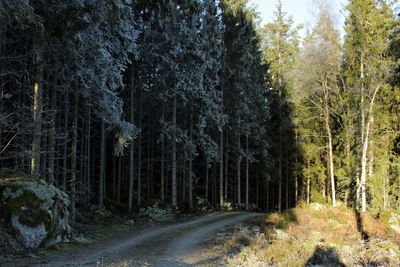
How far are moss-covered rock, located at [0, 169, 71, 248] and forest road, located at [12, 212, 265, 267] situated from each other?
83 cm

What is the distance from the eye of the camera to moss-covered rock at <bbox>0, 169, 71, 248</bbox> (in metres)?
8.33

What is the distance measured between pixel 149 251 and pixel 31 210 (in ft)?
11.8

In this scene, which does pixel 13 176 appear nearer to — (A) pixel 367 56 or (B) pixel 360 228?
(B) pixel 360 228

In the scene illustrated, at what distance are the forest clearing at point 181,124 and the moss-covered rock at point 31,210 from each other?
4 cm

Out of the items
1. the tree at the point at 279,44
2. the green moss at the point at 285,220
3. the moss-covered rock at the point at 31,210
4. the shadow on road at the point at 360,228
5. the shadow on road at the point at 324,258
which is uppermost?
→ the tree at the point at 279,44

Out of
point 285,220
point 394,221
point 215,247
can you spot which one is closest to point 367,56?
point 394,221

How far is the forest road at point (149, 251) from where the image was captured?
308 inches

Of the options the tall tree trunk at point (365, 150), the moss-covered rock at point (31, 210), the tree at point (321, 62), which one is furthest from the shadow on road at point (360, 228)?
the moss-covered rock at point (31, 210)

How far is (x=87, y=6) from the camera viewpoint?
31.0 ft

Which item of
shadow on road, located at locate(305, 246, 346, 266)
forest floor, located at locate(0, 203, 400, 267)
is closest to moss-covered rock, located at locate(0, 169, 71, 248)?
forest floor, located at locate(0, 203, 400, 267)

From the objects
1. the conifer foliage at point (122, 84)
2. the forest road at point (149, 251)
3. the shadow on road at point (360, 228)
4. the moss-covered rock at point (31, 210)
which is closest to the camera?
the forest road at point (149, 251)

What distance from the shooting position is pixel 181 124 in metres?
23.0

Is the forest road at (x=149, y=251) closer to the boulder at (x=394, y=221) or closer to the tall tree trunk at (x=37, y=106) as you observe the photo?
the tall tree trunk at (x=37, y=106)

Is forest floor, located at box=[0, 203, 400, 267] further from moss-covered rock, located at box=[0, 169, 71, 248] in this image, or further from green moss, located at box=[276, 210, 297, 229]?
moss-covered rock, located at box=[0, 169, 71, 248]
